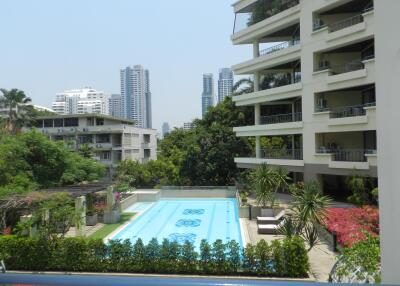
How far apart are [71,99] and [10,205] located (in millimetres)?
114271

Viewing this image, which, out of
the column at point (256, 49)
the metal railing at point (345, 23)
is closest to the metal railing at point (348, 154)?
the metal railing at point (345, 23)

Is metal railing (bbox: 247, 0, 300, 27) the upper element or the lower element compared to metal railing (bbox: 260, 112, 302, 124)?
upper

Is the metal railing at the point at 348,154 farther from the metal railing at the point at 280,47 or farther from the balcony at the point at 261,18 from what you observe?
the balcony at the point at 261,18

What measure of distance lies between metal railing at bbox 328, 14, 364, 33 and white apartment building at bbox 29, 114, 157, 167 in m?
29.7

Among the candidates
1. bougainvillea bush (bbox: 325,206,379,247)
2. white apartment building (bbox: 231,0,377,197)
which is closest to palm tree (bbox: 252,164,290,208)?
white apartment building (bbox: 231,0,377,197)

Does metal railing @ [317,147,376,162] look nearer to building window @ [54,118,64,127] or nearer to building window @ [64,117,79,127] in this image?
building window @ [64,117,79,127]

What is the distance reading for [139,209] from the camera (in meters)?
28.3

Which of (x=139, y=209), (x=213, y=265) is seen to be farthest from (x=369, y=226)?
(x=139, y=209)

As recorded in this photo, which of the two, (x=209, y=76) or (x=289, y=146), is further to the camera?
(x=209, y=76)

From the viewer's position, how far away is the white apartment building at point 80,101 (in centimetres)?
11928

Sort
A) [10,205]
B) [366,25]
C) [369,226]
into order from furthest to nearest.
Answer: [366,25], [10,205], [369,226]

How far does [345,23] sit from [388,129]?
2399 centimetres

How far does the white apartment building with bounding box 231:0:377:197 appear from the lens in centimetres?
2294

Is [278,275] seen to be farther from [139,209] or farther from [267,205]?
[139,209]
